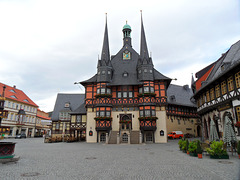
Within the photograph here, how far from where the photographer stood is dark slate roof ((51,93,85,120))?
158 feet

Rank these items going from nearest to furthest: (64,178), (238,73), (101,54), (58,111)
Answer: (64,178) < (238,73) < (101,54) < (58,111)

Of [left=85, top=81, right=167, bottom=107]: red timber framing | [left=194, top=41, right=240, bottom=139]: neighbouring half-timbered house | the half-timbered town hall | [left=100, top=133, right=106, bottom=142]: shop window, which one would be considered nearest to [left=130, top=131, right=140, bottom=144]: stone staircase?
the half-timbered town hall

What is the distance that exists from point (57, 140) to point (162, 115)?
1940 centimetres

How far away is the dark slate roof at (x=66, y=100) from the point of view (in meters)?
48.2

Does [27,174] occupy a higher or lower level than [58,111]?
lower

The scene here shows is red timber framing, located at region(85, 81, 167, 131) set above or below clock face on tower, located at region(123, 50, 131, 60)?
below

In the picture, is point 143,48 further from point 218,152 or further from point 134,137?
point 218,152

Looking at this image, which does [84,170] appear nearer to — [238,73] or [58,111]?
[238,73]

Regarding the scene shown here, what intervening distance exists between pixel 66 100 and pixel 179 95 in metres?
30.8

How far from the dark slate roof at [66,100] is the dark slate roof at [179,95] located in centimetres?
2375

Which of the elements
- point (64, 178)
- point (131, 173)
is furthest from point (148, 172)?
point (64, 178)

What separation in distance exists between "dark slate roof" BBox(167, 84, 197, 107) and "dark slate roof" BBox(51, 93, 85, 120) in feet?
77.9

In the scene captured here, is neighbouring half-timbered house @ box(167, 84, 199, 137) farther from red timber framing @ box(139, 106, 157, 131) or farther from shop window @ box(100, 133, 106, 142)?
shop window @ box(100, 133, 106, 142)

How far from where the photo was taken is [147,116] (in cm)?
3000
